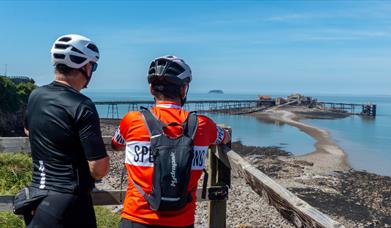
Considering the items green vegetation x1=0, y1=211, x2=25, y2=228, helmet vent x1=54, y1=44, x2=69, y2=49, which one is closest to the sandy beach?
green vegetation x1=0, y1=211, x2=25, y2=228

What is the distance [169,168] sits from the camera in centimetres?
271

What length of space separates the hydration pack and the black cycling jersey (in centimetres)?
40

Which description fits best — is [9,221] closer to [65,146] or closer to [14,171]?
[14,171]

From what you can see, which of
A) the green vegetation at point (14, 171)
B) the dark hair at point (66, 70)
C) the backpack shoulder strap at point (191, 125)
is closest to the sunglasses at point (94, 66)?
the dark hair at point (66, 70)

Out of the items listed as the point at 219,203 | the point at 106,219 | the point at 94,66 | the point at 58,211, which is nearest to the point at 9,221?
the point at 106,219

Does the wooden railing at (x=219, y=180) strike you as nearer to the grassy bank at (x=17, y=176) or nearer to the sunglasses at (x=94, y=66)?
the sunglasses at (x=94, y=66)

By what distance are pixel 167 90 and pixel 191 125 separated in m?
0.31

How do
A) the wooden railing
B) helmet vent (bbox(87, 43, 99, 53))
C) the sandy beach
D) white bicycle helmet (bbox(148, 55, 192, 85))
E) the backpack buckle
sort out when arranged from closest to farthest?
1. white bicycle helmet (bbox(148, 55, 192, 85))
2. helmet vent (bbox(87, 43, 99, 53))
3. the wooden railing
4. the backpack buckle
5. the sandy beach

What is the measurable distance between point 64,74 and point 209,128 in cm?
107

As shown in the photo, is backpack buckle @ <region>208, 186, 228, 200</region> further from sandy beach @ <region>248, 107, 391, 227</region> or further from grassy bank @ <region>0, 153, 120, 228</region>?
sandy beach @ <region>248, 107, 391, 227</region>

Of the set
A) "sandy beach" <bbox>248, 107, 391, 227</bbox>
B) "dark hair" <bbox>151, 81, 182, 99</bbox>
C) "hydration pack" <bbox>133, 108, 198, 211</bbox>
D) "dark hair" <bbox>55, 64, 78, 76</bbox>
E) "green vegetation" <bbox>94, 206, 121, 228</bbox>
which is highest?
"dark hair" <bbox>55, 64, 78, 76</bbox>

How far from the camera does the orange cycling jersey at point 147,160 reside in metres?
2.84

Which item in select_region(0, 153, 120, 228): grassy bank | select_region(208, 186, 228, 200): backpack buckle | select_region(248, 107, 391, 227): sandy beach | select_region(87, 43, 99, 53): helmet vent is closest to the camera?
select_region(87, 43, 99, 53): helmet vent

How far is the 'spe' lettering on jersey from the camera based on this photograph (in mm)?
2832
